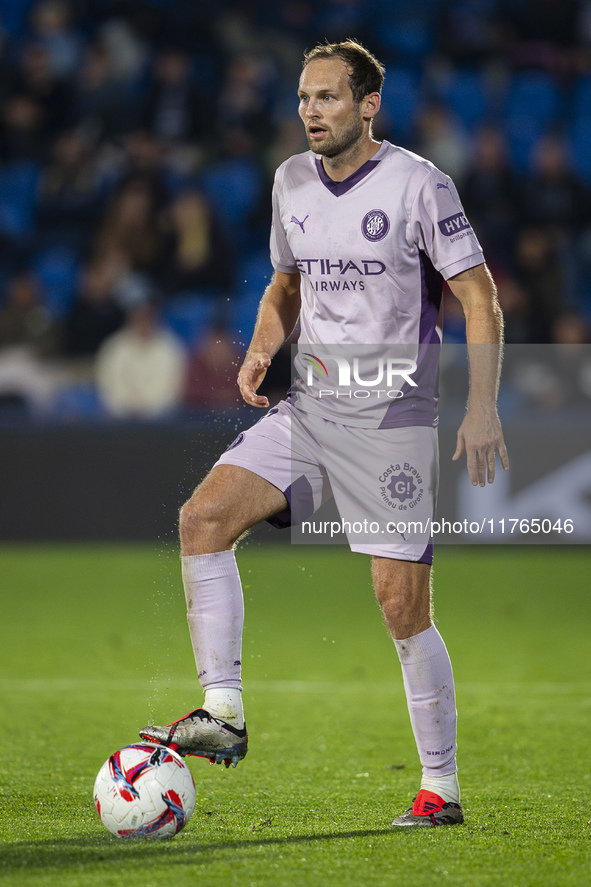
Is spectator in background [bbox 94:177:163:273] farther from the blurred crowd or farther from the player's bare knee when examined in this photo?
the player's bare knee

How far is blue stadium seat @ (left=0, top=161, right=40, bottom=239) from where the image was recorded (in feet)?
40.4

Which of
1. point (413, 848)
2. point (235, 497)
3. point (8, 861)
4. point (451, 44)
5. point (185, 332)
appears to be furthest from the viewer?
point (451, 44)

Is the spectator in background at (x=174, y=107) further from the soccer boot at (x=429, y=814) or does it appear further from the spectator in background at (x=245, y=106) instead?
the soccer boot at (x=429, y=814)

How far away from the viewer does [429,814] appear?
3.45 m

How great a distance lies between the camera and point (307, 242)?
3676mm

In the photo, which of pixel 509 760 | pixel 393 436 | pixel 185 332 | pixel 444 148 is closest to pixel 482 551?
pixel 185 332

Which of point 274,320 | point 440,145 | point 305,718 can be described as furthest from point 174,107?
point 274,320

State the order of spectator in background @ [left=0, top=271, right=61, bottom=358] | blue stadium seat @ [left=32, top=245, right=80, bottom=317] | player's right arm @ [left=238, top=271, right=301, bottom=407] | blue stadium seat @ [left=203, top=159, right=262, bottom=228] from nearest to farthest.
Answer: player's right arm @ [left=238, top=271, right=301, bottom=407] → spectator in background @ [left=0, top=271, right=61, bottom=358] → blue stadium seat @ [left=32, top=245, right=80, bottom=317] → blue stadium seat @ [left=203, top=159, right=262, bottom=228]

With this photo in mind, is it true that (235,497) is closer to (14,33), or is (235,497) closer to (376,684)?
(376,684)

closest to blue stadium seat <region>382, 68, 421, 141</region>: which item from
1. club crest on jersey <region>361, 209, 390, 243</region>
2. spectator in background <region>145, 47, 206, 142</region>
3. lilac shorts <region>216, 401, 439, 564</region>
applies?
spectator in background <region>145, 47, 206, 142</region>

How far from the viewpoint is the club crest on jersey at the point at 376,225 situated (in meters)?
3.54

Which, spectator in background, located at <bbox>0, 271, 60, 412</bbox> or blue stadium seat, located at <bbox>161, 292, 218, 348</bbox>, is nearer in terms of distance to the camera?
spectator in background, located at <bbox>0, 271, 60, 412</bbox>

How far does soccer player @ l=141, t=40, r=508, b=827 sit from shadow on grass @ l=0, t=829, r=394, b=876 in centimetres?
26

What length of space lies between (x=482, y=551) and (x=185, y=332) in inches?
134
